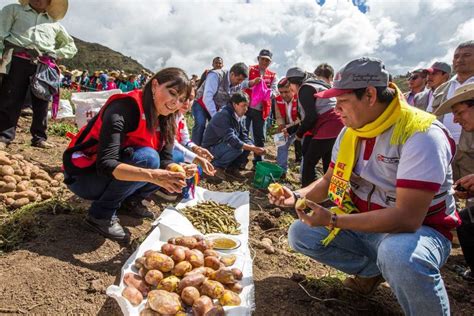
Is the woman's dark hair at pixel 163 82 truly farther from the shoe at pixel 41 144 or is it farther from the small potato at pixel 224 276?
the shoe at pixel 41 144

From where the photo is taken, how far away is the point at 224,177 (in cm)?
555

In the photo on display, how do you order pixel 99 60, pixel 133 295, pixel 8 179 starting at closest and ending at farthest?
pixel 133 295
pixel 8 179
pixel 99 60

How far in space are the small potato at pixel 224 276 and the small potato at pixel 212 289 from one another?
93 mm

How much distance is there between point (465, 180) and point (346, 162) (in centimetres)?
107

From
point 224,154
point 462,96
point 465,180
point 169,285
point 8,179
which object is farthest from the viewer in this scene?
point 224,154

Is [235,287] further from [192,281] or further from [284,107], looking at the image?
[284,107]

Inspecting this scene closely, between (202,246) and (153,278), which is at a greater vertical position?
(202,246)

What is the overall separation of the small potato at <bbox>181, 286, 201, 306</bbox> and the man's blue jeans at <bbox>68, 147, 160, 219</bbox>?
1.15 metres

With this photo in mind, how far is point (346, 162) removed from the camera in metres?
2.28

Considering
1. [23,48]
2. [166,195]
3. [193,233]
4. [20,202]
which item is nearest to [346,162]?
[193,233]

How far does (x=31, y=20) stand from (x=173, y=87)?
9.88ft

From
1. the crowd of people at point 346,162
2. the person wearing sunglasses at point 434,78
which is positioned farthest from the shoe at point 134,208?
the person wearing sunglasses at point 434,78

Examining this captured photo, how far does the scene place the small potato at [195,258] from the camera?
2250mm

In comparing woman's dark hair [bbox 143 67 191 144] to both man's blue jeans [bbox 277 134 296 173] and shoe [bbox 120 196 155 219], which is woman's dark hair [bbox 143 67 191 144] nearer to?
shoe [bbox 120 196 155 219]
